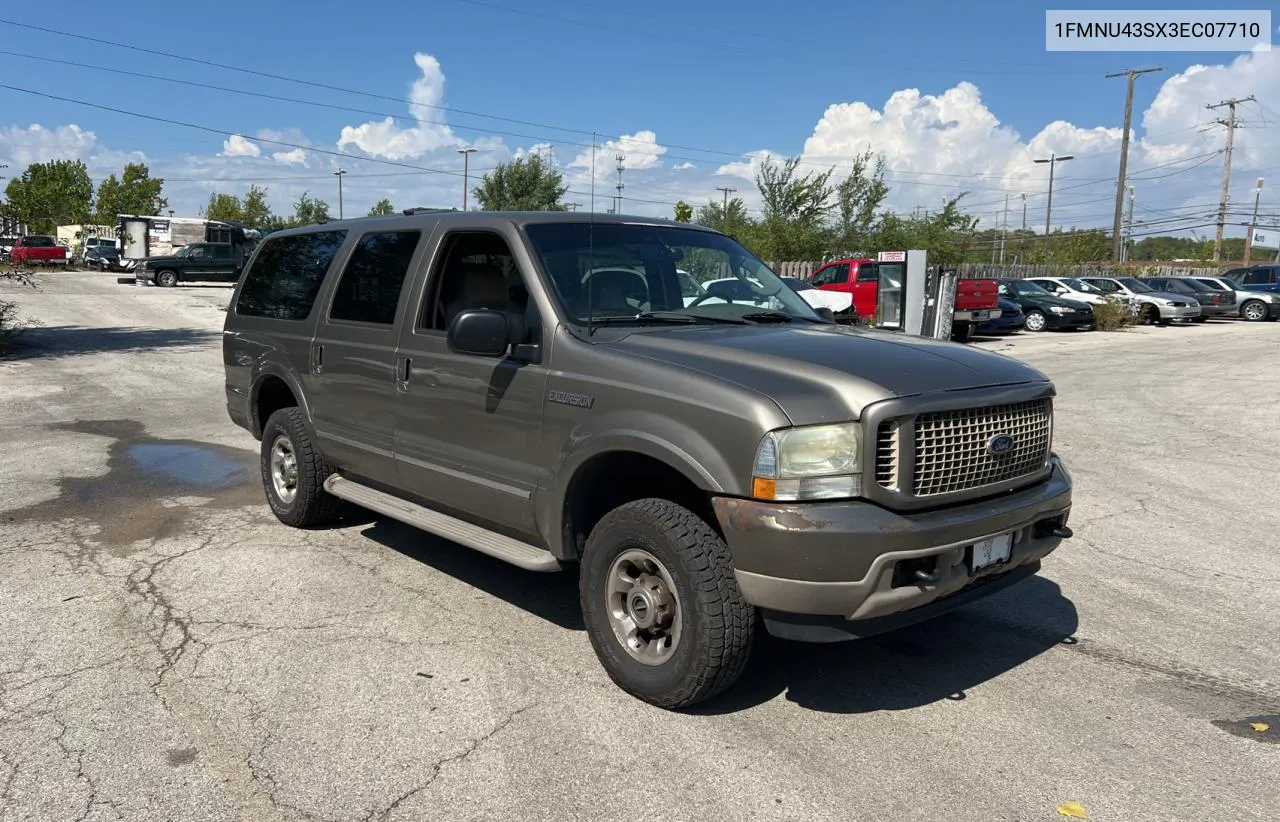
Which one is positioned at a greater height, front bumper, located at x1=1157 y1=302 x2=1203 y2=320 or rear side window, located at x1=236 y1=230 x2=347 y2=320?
rear side window, located at x1=236 y1=230 x2=347 y2=320

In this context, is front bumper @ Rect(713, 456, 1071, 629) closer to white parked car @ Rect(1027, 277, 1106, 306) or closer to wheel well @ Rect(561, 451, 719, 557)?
wheel well @ Rect(561, 451, 719, 557)

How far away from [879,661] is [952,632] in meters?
0.55

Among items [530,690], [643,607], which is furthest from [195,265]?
[643,607]

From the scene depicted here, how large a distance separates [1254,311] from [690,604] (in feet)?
119

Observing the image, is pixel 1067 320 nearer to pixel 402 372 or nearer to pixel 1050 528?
pixel 1050 528

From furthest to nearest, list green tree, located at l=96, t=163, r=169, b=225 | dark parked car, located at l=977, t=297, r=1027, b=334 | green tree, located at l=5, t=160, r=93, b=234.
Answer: green tree, located at l=96, t=163, r=169, b=225 → green tree, located at l=5, t=160, r=93, b=234 → dark parked car, located at l=977, t=297, r=1027, b=334

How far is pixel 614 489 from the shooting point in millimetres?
4180

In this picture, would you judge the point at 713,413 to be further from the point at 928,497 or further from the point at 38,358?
the point at 38,358

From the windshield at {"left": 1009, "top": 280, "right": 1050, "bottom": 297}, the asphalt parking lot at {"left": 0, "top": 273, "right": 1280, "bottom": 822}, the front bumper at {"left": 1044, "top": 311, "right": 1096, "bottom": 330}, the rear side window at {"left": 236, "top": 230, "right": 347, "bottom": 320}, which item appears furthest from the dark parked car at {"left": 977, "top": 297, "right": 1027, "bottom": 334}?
the rear side window at {"left": 236, "top": 230, "right": 347, "bottom": 320}

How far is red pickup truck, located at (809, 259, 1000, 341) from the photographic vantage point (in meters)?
22.0

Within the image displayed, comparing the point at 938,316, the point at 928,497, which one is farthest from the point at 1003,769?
the point at 938,316

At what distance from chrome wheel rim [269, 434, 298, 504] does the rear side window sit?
840 millimetres

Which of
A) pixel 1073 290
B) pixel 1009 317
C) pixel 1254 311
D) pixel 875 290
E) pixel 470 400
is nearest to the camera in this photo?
pixel 470 400

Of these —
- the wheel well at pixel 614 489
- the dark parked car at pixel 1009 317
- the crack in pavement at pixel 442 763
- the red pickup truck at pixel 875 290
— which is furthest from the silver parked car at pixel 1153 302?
the crack in pavement at pixel 442 763
